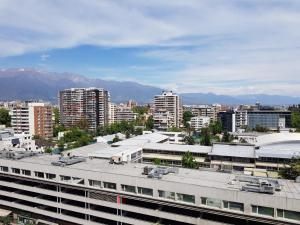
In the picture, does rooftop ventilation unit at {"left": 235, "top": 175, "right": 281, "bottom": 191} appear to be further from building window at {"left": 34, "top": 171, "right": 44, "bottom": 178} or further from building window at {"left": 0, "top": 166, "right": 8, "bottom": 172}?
building window at {"left": 0, "top": 166, "right": 8, "bottom": 172}

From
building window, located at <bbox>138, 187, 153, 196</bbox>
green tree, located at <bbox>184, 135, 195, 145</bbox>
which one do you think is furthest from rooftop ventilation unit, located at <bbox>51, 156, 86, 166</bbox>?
green tree, located at <bbox>184, 135, 195, 145</bbox>

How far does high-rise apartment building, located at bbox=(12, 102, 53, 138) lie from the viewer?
383 ft

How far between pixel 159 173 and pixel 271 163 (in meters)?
36.7

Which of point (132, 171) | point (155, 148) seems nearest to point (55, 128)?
point (155, 148)

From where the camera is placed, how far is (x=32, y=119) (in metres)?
117

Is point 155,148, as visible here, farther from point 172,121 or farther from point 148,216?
point 172,121

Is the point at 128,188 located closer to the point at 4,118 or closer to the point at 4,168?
the point at 4,168

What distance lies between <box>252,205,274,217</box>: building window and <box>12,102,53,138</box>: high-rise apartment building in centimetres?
9895

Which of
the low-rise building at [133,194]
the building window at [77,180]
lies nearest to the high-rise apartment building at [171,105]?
the low-rise building at [133,194]

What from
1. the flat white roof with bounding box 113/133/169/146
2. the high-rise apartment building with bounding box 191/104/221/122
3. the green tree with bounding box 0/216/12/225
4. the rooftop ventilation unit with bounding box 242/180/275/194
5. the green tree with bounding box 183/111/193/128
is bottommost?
the green tree with bounding box 0/216/12/225

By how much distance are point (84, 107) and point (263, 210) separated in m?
124

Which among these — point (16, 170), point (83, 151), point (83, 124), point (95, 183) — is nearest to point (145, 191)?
point (95, 183)

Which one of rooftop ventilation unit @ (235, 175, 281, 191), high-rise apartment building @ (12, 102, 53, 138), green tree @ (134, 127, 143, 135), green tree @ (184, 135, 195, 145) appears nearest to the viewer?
rooftop ventilation unit @ (235, 175, 281, 191)

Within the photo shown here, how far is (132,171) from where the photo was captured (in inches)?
1624
